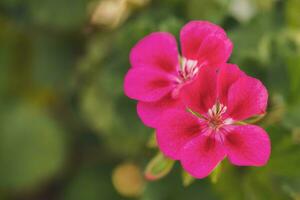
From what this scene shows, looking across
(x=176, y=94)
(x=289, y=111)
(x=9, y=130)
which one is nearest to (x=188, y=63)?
(x=176, y=94)

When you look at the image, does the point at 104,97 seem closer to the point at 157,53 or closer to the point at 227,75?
the point at 157,53

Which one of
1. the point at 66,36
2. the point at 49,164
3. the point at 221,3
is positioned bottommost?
the point at 49,164

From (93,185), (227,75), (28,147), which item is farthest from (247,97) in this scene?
(28,147)

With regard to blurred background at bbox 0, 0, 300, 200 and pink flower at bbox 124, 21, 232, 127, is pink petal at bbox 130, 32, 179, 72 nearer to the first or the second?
pink flower at bbox 124, 21, 232, 127

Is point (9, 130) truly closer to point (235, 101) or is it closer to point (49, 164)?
point (49, 164)

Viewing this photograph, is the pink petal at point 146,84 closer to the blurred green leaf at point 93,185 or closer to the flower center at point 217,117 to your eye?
the flower center at point 217,117

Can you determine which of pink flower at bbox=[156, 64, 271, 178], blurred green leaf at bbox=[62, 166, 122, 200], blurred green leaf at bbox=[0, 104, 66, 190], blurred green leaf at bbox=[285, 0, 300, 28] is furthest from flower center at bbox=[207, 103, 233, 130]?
blurred green leaf at bbox=[0, 104, 66, 190]
